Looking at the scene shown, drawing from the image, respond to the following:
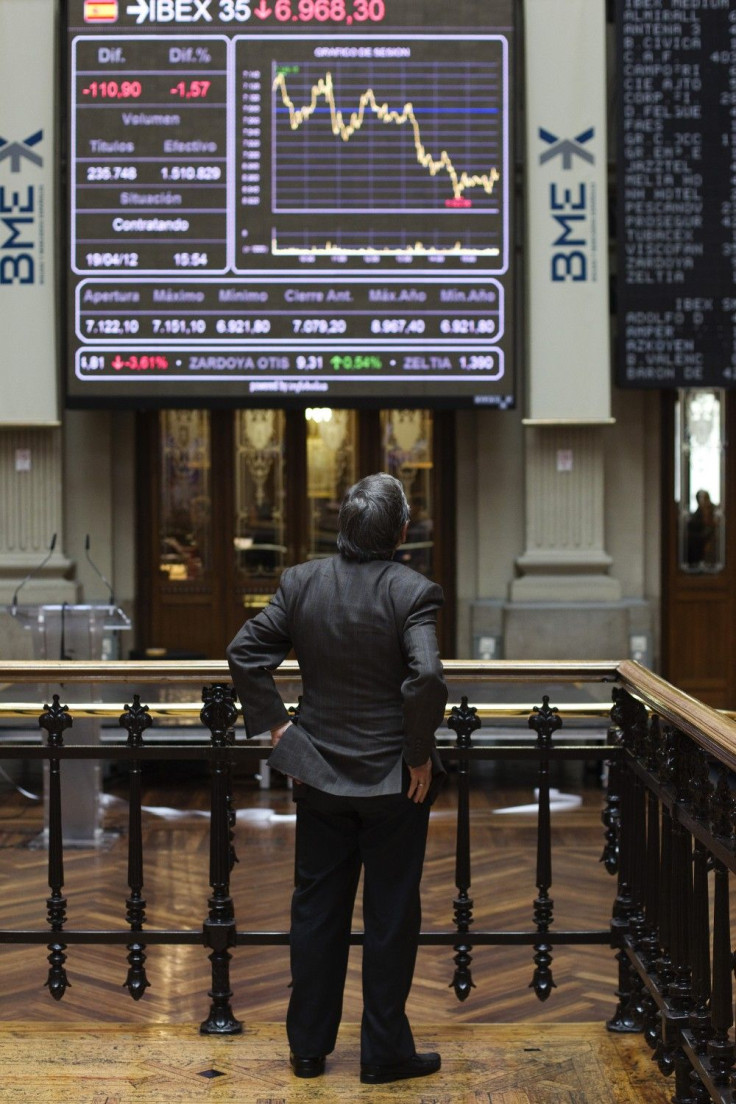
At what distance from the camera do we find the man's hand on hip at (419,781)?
3094 mm

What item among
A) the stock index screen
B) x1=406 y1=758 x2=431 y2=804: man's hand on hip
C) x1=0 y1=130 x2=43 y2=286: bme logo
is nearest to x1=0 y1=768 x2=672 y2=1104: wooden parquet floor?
x1=406 y1=758 x2=431 y2=804: man's hand on hip

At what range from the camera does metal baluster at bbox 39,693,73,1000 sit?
140 inches

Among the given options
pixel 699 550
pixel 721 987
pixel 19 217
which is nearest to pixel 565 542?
pixel 699 550

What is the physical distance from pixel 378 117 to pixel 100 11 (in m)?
1.83

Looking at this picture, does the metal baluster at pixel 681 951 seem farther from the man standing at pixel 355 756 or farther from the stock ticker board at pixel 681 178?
the stock ticker board at pixel 681 178

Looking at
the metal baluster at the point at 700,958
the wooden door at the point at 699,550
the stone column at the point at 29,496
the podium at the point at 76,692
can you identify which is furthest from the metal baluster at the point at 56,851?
the wooden door at the point at 699,550

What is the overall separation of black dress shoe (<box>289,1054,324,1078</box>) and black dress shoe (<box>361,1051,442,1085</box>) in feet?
0.36

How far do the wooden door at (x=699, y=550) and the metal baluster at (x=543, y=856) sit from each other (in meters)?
6.18

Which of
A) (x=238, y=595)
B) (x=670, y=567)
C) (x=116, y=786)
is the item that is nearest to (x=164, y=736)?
(x=116, y=786)

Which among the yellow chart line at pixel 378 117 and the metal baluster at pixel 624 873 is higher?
the yellow chart line at pixel 378 117

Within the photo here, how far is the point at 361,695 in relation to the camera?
3.14 metres

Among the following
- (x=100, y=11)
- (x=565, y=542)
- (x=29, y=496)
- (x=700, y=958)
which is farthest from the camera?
(x=565, y=542)

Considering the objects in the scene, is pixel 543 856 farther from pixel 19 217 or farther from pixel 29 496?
pixel 19 217

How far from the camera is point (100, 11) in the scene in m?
8.74
